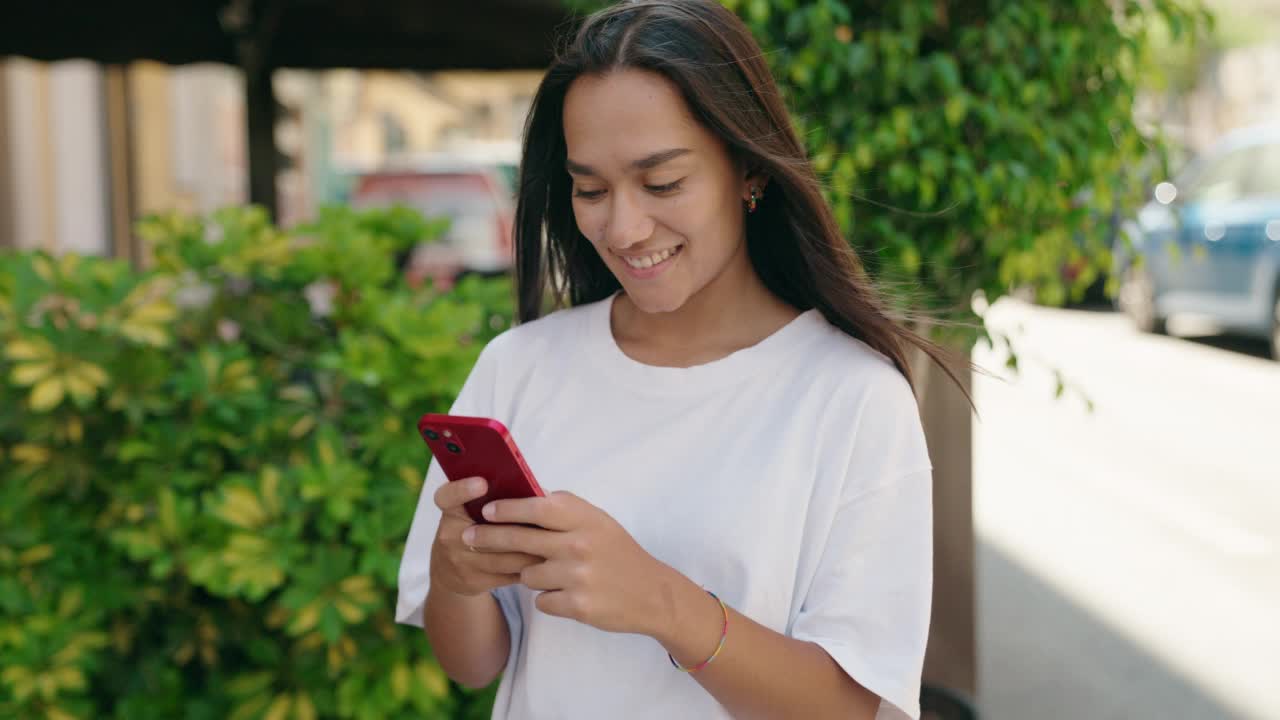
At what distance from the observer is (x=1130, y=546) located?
5.45m

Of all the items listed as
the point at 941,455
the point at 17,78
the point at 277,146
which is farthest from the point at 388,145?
the point at 941,455

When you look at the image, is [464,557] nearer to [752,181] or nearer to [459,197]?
[752,181]

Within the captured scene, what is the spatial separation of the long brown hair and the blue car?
7885 millimetres

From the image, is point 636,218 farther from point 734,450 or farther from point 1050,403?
point 1050,403

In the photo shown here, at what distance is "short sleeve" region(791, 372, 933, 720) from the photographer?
1.30m

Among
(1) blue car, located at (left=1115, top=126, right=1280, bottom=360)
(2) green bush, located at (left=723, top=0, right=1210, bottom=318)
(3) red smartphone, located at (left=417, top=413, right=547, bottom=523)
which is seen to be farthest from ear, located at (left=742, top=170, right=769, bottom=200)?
(1) blue car, located at (left=1115, top=126, right=1280, bottom=360)

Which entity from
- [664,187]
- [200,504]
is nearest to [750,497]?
[664,187]

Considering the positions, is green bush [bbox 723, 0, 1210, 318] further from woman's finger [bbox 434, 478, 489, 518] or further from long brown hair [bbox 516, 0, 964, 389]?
woman's finger [bbox 434, 478, 489, 518]

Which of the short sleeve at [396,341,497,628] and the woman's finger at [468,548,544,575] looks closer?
the woman's finger at [468,548,544,575]

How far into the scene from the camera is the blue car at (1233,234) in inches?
360

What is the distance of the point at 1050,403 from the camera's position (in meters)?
8.85

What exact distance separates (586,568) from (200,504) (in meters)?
1.78

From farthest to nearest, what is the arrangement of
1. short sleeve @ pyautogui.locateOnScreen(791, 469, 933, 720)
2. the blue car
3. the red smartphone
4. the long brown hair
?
1. the blue car
2. the long brown hair
3. short sleeve @ pyautogui.locateOnScreen(791, 469, 933, 720)
4. the red smartphone

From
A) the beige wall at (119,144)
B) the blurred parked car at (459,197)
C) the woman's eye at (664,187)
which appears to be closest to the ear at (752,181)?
the woman's eye at (664,187)
